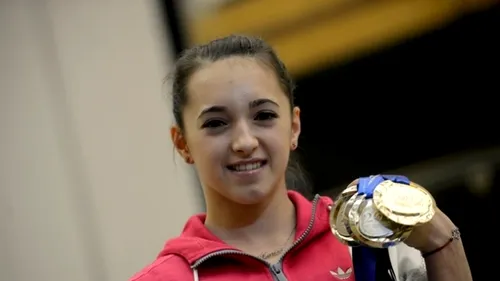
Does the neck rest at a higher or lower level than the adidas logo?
higher

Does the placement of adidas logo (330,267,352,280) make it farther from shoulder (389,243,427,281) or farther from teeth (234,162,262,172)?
teeth (234,162,262,172)

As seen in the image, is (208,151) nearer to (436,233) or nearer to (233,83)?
(233,83)

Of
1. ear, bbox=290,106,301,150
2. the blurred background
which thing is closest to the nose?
ear, bbox=290,106,301,150

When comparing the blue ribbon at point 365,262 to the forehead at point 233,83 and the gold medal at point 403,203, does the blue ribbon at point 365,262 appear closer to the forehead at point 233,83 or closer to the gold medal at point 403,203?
the gold medal at point 403,203

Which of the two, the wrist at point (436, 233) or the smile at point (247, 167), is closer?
the wrist at point (436, 233)

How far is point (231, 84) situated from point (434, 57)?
3.34 ft

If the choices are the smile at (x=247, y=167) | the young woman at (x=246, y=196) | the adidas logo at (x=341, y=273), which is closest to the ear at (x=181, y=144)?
Result: the young woman at (x=246, y=196)

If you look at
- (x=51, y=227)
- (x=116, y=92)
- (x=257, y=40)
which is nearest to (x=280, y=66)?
(x=257, y=40)

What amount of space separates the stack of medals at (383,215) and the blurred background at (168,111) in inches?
41.2

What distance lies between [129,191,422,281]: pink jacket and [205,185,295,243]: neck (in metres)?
0.03

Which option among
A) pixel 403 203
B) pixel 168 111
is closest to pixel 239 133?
pixel 403 203

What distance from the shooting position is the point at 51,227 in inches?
92.4

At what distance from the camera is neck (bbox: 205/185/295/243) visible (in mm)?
1125

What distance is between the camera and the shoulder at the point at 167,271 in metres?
1.05
